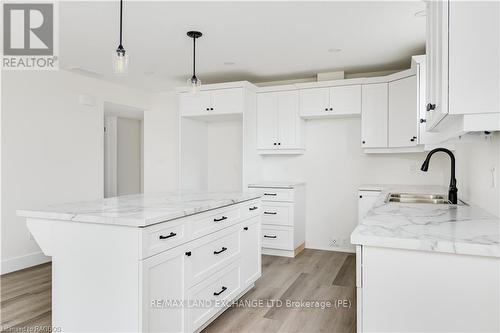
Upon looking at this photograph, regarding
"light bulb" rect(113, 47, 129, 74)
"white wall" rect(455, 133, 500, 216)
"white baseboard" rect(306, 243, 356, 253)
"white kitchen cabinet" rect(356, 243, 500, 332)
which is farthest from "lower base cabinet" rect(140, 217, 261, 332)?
"white baseboard" rect(306, 243, 356, 253)

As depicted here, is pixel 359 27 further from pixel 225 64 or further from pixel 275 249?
pixel 275 249

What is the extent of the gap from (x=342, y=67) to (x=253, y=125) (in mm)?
1342

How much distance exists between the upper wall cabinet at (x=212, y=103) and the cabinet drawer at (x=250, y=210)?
1.69 m

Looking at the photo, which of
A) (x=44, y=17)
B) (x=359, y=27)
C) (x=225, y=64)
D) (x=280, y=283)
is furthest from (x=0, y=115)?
(x=359, y=27)

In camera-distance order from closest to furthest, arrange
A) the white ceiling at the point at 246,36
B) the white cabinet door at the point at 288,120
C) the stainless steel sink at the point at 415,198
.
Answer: the white ceiling at the point at 246,36 → the stainless steel sink at the point at 415,198 → the white cabinet door at the point at 288,120

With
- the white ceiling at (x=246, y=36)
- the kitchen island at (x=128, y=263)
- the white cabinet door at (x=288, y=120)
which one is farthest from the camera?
the white cabinet door at (x=288, y=120)

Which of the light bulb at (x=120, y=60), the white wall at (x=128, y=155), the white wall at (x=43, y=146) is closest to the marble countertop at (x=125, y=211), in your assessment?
the light bulb at (x=120, y=60)

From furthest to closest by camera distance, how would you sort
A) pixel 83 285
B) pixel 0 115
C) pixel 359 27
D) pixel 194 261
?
pixel 0 115
pixel 359 27
pixel 194 261
pixel 83 285

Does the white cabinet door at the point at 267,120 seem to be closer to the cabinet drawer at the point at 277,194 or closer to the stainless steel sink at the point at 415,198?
the cabinet drawer at the point at 277,194

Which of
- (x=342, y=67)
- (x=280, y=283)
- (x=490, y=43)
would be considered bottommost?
(x=280, y=283)

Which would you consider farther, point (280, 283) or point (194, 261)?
point (280, 283)

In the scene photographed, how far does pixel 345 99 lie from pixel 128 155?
423 centimetres

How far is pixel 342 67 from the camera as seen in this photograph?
4438 mm

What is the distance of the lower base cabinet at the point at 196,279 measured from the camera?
6.26 feet
